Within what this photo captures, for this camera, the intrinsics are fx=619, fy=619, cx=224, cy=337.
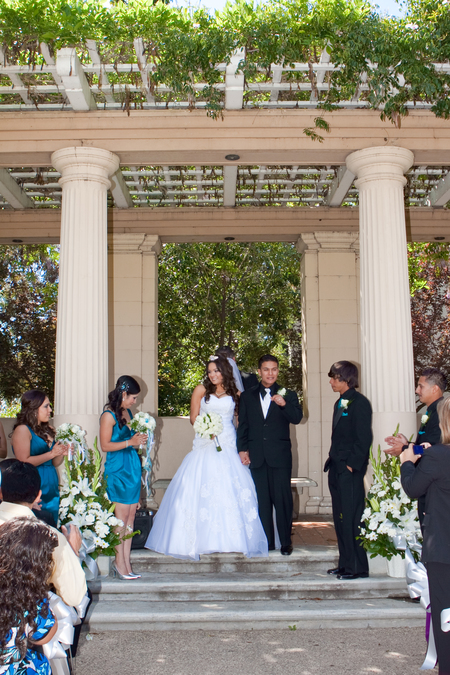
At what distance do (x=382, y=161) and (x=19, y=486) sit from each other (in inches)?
209

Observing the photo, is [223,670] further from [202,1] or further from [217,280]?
[217,280]

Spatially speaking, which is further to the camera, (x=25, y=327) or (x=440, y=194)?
(x=25, y=327)

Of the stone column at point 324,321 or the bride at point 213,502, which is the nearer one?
the bride at point 213,502

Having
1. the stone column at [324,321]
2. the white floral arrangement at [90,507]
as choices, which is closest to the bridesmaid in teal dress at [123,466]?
the white floral arrangement at [90,507]

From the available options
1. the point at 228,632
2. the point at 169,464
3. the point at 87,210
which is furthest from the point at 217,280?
the point at 228,632

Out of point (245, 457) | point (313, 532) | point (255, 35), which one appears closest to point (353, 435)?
point (245, 457)

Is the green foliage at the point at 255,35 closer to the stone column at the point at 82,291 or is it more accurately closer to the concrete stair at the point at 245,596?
the stone column at the point at 82,291

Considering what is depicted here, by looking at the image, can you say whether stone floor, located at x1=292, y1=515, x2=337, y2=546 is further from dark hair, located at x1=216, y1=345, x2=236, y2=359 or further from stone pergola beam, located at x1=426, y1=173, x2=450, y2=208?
stone pergola beam, located at x1=426, y1=173, x2=450, y2=208

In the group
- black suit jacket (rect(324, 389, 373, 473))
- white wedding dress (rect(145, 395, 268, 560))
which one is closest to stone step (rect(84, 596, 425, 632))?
white wedding dress (rect(145, 395, 268, 560))

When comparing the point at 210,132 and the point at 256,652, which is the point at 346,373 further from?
the point at 210,132

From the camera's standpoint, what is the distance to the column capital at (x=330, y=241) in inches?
400

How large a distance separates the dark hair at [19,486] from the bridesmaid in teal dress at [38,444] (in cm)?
172

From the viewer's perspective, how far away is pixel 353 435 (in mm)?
5602

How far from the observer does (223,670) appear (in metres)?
4.04
